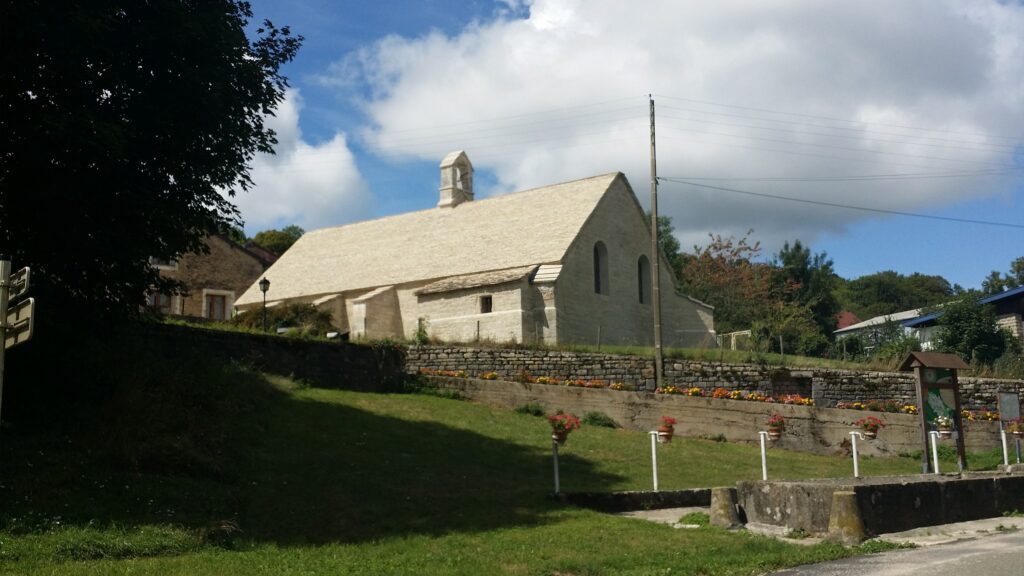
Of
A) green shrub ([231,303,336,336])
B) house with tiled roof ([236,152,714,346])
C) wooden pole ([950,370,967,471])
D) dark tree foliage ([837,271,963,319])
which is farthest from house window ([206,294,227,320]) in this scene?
dark tree foliage ([837,271,963,319])

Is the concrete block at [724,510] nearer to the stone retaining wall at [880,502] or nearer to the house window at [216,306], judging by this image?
the stone retaining wall at [880,502]

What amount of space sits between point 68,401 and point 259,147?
5808 mm

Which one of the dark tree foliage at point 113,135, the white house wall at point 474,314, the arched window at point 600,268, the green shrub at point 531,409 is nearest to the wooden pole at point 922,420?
the green shrub at point 531,409

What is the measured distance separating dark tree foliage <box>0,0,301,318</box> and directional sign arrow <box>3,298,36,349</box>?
17.8 feet

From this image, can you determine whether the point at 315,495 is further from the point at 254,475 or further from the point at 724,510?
the point at 724,510

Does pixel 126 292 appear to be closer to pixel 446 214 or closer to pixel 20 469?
pixel 20 469

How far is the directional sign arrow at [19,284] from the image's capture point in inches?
346

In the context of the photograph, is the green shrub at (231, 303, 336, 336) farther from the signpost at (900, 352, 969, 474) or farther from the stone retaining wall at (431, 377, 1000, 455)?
the signpost at (900, 352, 969, 474)

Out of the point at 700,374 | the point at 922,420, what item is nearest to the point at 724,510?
the point at 922,420

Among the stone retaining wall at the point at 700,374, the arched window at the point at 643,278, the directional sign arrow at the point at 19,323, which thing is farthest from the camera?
the arched window at the point at 643,278

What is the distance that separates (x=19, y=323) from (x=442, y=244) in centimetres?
3315

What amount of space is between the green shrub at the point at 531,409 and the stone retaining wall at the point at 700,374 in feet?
9.30

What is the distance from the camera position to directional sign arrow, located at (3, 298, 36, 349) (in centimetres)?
850

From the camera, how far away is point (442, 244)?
137 ft
